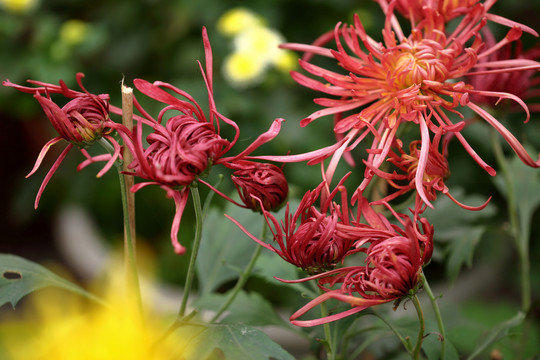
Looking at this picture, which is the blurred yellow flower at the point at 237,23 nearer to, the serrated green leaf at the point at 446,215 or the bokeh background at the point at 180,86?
the bokeh background at the point at 180,86

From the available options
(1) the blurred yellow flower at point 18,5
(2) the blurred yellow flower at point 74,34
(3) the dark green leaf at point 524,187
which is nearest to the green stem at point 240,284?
(3) the dark green leaf at point 524,187

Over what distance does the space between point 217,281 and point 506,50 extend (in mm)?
295

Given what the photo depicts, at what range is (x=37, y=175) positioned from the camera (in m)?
1.34

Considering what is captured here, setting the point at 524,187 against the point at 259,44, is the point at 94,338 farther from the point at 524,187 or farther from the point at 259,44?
the point at 259,44

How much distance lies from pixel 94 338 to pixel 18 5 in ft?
3.25

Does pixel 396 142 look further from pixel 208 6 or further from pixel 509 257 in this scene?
pixel 509 257

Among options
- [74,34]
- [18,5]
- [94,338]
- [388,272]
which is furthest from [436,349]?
[18,5]

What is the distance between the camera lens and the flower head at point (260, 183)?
320 millimetres

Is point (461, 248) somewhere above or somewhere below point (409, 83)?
below

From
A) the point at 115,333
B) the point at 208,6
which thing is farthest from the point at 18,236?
the point at 115,333

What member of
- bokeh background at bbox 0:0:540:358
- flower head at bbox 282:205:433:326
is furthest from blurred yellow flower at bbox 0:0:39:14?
flower head at bbox 282:205:433:326

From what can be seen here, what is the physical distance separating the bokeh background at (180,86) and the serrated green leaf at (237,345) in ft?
2.29

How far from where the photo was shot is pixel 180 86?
3.39 ft

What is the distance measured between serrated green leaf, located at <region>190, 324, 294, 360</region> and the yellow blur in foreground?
0.04 feet
